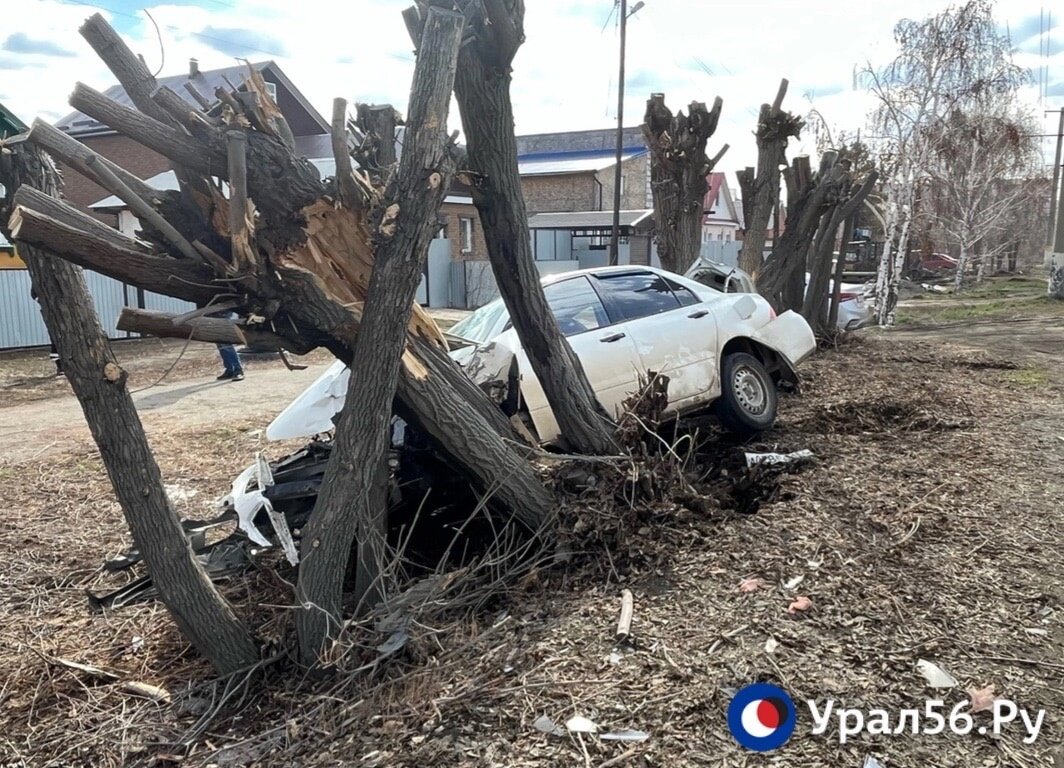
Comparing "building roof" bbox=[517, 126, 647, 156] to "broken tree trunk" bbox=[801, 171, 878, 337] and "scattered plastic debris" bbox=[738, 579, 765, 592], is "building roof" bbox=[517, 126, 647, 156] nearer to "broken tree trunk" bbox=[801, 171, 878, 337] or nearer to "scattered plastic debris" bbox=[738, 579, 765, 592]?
"broken tree trunk" bbox=[801, 171, 878, 337]

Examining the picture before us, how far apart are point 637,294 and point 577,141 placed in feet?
124

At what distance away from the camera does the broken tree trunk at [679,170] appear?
11.6m

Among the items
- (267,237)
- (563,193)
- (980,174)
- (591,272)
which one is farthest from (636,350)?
(563,193)

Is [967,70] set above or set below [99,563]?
above

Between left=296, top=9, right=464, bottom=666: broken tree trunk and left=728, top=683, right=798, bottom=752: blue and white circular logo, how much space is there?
1.79 m

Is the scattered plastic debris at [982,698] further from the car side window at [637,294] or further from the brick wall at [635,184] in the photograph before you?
the brick wall at [635,184]

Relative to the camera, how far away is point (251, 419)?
912 centimetres

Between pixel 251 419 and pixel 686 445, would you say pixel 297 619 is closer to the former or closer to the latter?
pixel 686 445

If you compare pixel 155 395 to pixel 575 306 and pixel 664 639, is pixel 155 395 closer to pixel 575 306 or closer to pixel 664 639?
pixel 575 306

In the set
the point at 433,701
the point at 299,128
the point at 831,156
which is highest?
the point at 299,128

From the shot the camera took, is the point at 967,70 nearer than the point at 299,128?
Yes

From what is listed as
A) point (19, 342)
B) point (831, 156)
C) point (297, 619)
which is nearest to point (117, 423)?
point (297, 619)

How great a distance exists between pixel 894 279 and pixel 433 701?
1715 centimetres

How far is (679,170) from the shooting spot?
11.7 metres
